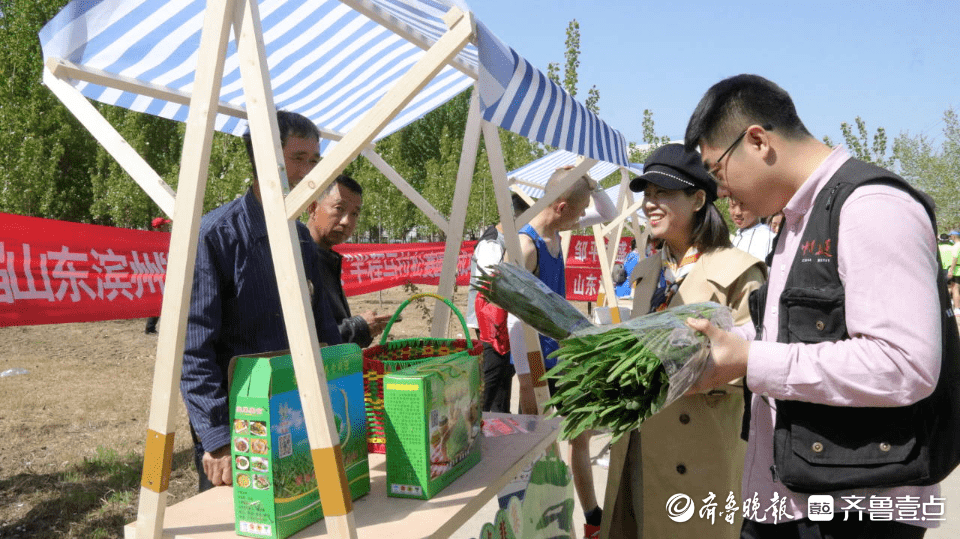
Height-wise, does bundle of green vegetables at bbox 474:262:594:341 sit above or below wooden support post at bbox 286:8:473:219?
below

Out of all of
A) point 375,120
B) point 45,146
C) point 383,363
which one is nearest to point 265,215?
point 375,120

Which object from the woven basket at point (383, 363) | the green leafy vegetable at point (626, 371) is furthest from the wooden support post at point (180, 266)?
the green leafy vegetable at point (626, 371)

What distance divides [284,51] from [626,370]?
2.30 meters

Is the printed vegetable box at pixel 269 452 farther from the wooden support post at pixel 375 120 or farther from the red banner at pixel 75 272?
the red banner at pixel 75 272

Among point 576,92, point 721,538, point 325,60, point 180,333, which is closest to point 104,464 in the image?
point 325,60

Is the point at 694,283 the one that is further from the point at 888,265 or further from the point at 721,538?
the point at 888,265

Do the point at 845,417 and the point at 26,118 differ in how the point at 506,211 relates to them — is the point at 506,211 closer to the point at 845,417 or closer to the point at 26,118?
the point at 845,417

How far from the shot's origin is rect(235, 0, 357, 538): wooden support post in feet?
5.14

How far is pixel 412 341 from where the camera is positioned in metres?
2.56

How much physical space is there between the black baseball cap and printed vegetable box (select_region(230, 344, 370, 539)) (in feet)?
5.28

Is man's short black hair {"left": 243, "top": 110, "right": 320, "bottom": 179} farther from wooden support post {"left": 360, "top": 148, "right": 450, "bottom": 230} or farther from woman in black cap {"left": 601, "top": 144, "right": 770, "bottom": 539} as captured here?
woman in black cap {"left": 601, "top": 144, "right": 770, "bottom": 539}

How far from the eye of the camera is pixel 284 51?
306 centimetres

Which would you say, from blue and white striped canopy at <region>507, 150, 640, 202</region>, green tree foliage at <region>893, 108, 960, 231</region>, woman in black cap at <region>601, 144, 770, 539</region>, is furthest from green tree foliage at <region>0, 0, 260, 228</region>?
green tree foliage at <region>893, 108, 960, 231</region>

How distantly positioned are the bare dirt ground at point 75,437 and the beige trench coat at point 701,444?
70.6 inches
